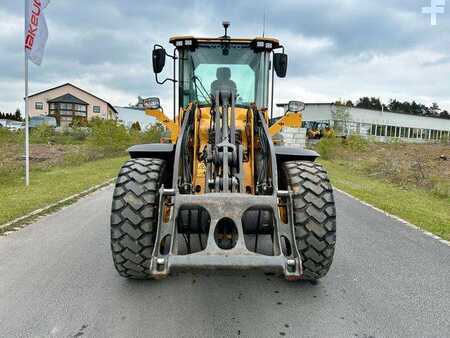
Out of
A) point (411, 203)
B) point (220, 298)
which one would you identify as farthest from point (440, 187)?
point (220, 298)

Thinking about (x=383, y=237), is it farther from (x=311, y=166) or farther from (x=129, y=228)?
(x=129, y=228)

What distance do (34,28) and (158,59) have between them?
6577 millimetres

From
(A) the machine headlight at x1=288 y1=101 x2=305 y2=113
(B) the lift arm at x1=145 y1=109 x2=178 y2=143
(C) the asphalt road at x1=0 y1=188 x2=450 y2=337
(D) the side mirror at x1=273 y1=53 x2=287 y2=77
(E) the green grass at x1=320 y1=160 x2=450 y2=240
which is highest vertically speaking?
(D) the side mirror at x1=273 y1=53 x2=287 y2=77

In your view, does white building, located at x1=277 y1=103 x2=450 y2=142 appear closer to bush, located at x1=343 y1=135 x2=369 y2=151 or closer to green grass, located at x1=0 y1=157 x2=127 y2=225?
bush, located at x1=343 y1=135 x2=369 y2=151

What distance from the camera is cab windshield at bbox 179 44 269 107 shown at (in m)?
5.22

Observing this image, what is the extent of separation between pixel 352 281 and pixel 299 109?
6.63 feet

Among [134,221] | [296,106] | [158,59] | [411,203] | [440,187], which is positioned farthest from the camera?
[440,187]

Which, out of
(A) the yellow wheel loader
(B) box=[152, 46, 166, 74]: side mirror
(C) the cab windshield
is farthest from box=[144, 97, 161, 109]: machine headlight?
(C) the cab windshield

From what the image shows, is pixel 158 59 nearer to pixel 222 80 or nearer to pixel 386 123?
pixel 222 80

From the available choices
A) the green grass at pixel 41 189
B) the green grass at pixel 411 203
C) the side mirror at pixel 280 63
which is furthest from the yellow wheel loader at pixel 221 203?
the green grass at pixel 41 189

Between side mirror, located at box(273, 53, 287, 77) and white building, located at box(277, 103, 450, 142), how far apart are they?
4052 centimetres

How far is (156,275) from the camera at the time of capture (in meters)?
2.76

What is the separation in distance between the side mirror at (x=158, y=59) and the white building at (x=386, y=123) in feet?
135

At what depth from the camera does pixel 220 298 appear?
3475 mm
